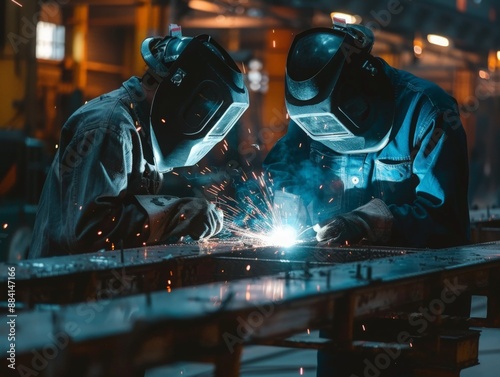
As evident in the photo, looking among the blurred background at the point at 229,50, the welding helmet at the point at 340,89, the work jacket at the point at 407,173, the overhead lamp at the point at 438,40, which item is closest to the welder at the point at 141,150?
the welding helmet at the point at 340,89

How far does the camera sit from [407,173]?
171 inches

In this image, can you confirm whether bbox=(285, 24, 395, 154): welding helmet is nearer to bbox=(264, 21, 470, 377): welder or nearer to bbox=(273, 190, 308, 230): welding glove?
bbox=(264, 21, 470, 377): welder

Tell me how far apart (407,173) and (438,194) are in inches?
11.6

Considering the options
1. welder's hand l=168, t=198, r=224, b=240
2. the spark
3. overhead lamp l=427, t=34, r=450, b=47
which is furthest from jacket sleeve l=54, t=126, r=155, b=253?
overhead lamp l=427, t=34, r=450, b=47

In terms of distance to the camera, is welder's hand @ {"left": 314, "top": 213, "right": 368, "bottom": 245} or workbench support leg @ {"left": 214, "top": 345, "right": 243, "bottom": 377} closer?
workbench support leg @ {"left": 214, "top": 345, "right": 243, "bottom": 377}

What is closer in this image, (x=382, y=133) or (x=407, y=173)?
(x=382, y=133)

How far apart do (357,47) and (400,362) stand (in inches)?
51.7

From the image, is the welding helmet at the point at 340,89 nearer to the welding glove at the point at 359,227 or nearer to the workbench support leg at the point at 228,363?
the welding glove at the point at 359,227

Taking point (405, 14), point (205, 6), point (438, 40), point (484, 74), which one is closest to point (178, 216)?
point (205, 6)

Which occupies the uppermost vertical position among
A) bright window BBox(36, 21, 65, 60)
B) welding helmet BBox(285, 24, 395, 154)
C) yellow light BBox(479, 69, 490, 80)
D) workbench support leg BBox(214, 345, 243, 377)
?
yellow light BBox(479, 69, 490, 80)

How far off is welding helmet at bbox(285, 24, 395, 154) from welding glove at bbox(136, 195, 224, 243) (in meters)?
0.56

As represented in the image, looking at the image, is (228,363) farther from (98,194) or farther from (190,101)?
(190,101)

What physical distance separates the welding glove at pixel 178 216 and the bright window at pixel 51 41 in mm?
7930

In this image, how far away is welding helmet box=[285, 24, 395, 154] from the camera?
3.88 meters
